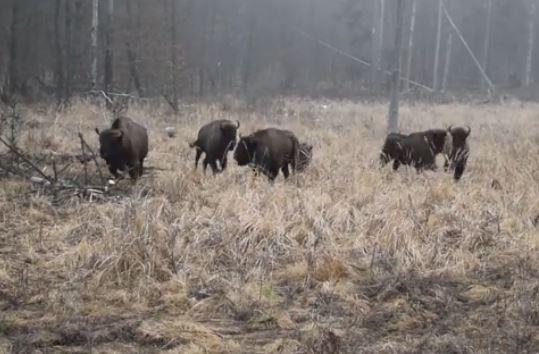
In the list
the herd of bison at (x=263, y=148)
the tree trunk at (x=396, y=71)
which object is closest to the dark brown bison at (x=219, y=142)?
the herd of bison at (x=263, y=148)

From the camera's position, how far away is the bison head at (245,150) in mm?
10125

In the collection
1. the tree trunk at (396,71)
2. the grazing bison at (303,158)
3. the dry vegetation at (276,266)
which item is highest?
the tree trunk at (396,71)

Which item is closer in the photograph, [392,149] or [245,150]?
[245,150]

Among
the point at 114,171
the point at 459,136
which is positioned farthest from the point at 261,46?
the point at 114,171

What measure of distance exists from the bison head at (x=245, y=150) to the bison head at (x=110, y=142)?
1648mm

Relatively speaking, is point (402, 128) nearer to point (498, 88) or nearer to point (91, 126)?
point (91, 126)

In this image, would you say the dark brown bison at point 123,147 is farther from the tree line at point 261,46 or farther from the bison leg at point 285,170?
the tree line at point 261,46

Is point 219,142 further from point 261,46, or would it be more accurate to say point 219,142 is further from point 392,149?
point 261,46

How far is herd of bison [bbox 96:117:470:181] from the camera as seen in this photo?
991cm

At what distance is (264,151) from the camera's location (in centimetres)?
1006

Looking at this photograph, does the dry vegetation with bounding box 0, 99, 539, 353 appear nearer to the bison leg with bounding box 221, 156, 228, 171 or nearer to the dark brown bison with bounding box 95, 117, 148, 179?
the dark brown bison with bounding box 95, 117, 148, 179

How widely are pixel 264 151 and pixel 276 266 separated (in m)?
3.82

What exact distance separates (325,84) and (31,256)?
1542 inches

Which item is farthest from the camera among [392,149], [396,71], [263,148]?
[396,71]
